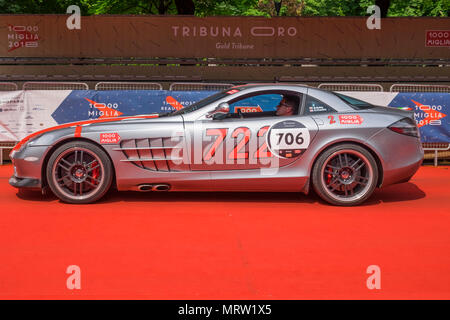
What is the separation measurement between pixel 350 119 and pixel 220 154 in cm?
165

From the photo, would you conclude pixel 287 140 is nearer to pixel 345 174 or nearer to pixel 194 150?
pixel 345 174

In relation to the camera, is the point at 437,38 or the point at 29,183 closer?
the point at 29,183

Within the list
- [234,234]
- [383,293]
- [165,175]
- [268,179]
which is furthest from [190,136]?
[383,293]

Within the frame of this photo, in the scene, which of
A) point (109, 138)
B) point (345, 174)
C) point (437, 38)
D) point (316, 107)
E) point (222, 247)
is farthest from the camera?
point (437, 38)

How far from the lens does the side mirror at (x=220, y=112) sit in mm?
5973

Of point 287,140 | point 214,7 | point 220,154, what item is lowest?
point 220,154

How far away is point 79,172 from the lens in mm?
5980

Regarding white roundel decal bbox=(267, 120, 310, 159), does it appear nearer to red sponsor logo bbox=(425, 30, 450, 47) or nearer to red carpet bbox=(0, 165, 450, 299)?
red carpet bbox=(0, 165, 450, 299)

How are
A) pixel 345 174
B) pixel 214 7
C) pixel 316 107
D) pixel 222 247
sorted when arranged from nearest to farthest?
pixel 222 247
pixel 345 174
pixel 316 107
pixel 214 7

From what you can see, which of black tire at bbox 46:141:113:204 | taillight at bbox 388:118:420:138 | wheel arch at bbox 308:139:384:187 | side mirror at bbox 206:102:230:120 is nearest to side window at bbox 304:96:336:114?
wheel arch at bbox 308:139:384:187

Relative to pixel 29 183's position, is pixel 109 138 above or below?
above

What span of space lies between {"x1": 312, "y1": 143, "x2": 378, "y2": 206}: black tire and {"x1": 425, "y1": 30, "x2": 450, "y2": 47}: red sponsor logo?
40.7 ft

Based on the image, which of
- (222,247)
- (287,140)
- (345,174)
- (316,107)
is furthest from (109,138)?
(345,174)

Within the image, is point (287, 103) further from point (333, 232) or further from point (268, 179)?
point (333, 232)
